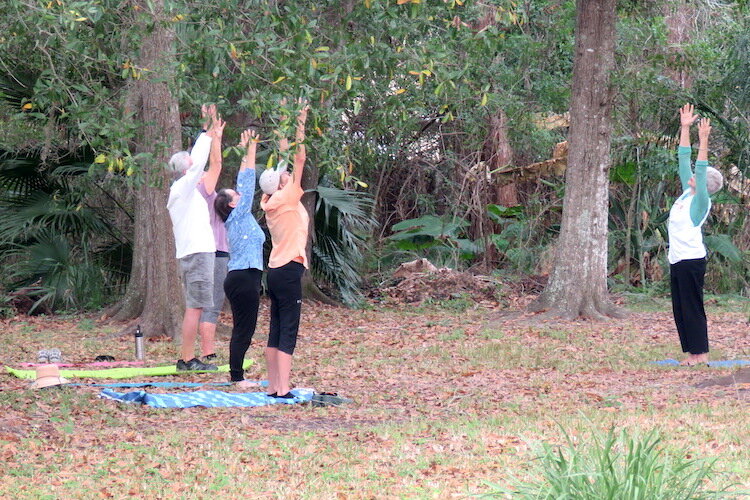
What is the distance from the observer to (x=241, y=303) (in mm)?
8641

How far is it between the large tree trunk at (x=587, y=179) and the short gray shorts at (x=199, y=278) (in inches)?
251

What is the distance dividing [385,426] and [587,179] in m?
7.96

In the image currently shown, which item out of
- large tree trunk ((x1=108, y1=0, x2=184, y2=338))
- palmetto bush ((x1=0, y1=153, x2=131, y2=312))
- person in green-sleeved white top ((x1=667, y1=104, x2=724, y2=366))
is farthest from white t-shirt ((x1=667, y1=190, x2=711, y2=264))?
palmetto bush ((x1=0, y1=153, x2=131, y2=312))

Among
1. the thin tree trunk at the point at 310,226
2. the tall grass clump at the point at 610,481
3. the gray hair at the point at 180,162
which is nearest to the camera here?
the tall grass clump at the point at 610,481

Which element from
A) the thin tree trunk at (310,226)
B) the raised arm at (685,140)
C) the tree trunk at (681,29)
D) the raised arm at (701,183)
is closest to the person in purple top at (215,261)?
the raised arm at (685,140)

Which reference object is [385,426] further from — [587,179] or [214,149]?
[587,179]

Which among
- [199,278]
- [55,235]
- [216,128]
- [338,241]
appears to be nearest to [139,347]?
[199,278]

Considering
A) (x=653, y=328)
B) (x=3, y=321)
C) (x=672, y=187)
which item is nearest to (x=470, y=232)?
(x=672, y=187)

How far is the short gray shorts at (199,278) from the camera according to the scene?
9.24 meters

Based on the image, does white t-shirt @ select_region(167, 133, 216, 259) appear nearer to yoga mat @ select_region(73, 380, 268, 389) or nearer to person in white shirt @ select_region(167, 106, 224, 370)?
person in white shirt @ select_region(167, 106, 224, 370)

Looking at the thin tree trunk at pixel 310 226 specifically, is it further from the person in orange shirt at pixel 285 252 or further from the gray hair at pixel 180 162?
the person in orange shirt at pixel 285 252

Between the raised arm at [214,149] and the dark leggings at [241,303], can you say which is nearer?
the raised arm at [214,149]

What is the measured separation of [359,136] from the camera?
17.6 meters

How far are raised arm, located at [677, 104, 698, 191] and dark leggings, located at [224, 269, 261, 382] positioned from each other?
3.98m
